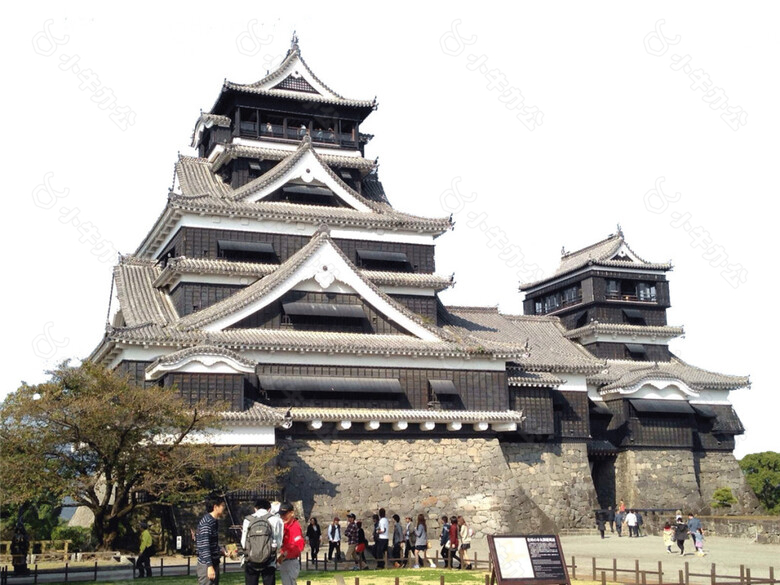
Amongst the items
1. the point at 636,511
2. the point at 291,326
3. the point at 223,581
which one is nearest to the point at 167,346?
the point at 291,326

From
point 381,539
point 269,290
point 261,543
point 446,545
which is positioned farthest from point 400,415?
point 261,543

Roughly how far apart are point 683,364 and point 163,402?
110ft

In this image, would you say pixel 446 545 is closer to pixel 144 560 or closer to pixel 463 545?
pixel 463 545

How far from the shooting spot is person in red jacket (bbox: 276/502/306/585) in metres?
13.4

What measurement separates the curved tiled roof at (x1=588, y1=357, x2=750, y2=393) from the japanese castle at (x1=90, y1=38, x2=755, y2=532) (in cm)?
24

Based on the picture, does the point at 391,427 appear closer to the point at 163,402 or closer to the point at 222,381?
the point at 222,381

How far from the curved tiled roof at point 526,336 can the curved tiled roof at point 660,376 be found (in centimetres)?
180

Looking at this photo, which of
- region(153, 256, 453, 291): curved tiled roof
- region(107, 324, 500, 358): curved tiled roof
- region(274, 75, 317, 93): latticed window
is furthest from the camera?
region(274, 75, 317, 93): latticed window

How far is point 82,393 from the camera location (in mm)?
23656

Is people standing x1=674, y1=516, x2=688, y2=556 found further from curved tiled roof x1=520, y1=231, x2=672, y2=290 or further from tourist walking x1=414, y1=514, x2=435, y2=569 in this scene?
curved tiled roof x1=520, y1=231, x2=672, y2=290

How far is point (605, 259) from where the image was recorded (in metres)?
49.3

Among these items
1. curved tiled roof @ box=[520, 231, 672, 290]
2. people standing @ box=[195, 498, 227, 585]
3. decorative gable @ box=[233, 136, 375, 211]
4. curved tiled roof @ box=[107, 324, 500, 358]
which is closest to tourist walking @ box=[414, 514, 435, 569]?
curved tiled roof @ box=[107, 324, 500, 358]

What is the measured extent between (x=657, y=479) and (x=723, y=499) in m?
3.61

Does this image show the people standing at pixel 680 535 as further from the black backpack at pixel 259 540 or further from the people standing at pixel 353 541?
the black backpack at pixel 259 540
